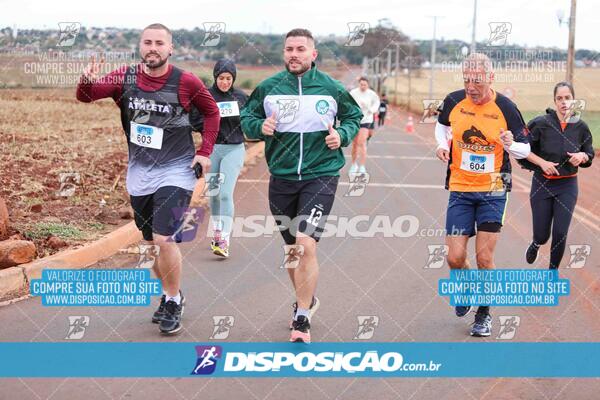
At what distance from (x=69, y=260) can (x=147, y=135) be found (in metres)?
2.28

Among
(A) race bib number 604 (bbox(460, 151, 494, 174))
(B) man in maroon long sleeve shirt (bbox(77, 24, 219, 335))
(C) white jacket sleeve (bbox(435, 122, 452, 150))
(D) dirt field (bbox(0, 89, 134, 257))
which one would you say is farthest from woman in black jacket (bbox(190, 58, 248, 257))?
(A) race bib number 604 (bbox(460, 151, 494, 174))

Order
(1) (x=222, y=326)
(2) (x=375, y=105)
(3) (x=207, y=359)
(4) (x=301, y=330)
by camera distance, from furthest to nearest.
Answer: (2) (x=375, y=105) < (1) (x=222, y=326) < (4) (x=301, y=330) < (3) (x=207, y=359)

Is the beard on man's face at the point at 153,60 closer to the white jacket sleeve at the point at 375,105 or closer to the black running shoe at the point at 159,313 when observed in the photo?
the black running shoe at the point at 159,313

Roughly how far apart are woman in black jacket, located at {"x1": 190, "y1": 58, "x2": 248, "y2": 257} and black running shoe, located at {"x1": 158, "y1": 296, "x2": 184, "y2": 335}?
109 inches

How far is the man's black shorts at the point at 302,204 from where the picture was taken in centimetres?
689

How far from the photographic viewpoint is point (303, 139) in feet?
A: 22.7

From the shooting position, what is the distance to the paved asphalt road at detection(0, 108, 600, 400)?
5.73 m

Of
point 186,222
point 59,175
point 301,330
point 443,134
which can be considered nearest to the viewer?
point 301,330

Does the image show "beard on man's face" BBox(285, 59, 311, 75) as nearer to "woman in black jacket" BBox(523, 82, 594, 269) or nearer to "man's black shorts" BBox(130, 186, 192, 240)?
"man's black shorts" BBox(130, 186, 192, 240)

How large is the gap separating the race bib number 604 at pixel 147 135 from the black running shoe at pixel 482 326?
8.96 ft

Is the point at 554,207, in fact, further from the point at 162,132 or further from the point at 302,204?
the point at 162,132

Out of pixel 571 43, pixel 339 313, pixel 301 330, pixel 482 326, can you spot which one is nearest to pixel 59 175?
pixel 339 313

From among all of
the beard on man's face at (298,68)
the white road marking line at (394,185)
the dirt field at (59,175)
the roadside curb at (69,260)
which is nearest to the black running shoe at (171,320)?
the roadside curb at (69,260)
